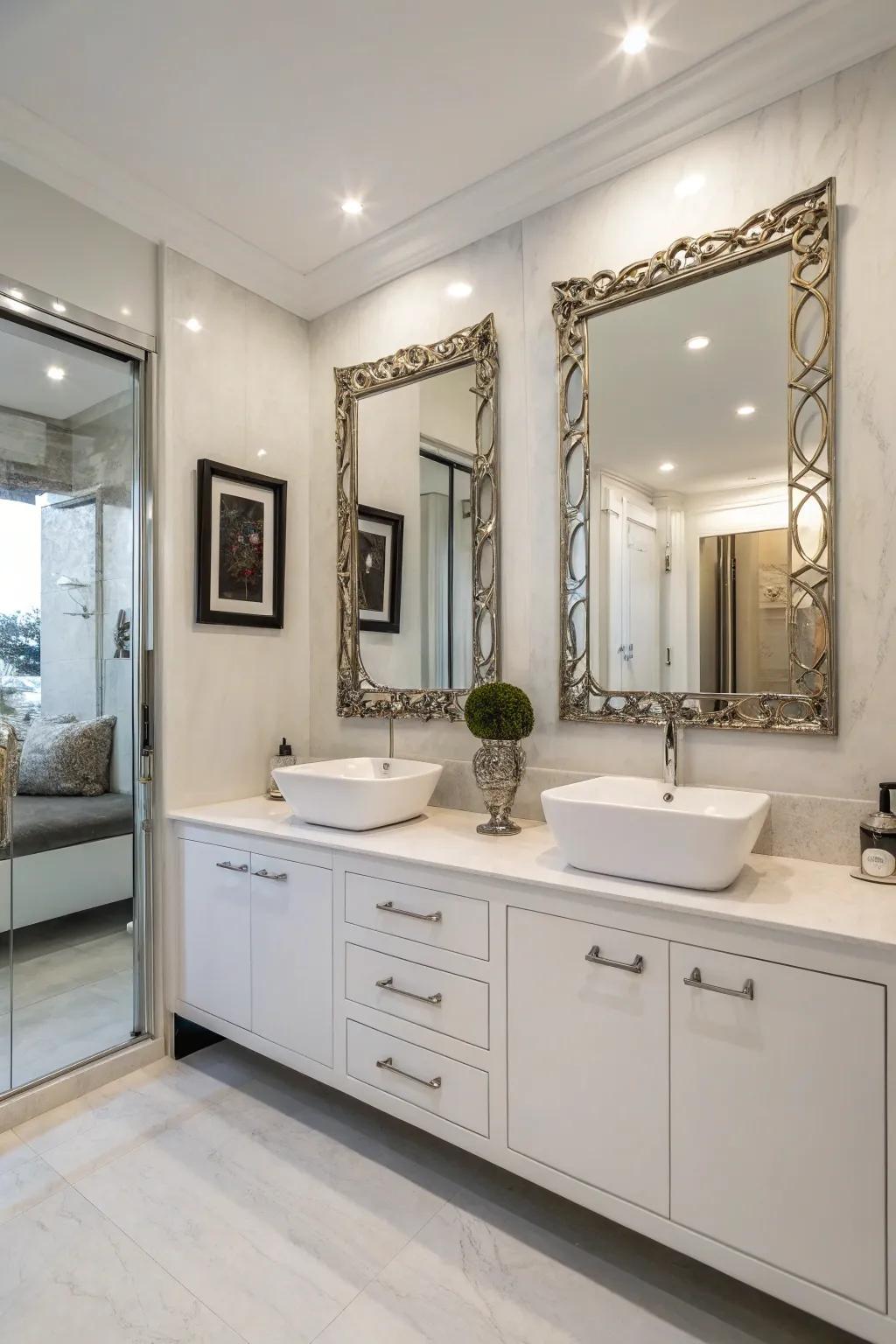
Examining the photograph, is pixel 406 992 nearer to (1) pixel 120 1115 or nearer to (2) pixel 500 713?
(2) pixel 500 713

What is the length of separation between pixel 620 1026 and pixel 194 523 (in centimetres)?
200

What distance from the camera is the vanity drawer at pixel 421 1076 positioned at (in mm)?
1680

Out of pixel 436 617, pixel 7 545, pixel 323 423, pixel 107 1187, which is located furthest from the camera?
pixel 323 423

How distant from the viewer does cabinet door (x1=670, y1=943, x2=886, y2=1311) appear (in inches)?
47.8

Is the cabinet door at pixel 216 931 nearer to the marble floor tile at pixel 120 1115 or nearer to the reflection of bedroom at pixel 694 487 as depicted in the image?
the marble floor tile at pixel 120 1115

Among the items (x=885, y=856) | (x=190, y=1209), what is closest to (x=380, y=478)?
(x=885, y=856)

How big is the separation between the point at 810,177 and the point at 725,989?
Answer: 1.85 m

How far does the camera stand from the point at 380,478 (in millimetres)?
2619

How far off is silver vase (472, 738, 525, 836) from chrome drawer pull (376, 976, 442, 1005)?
0.45 m

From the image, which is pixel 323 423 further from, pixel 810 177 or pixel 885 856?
pixel 885 856

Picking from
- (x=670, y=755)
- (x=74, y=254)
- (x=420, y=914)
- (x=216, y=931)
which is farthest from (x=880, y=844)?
(x=74, y=254)

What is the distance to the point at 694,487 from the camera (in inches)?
76.7

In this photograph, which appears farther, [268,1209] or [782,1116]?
[268,1209]

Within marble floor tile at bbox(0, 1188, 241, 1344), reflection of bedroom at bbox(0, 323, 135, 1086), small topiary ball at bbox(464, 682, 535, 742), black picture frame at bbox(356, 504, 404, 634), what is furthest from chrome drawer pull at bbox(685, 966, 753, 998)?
reflection of bedroom at bbox(0, 323, 135, 1086)
